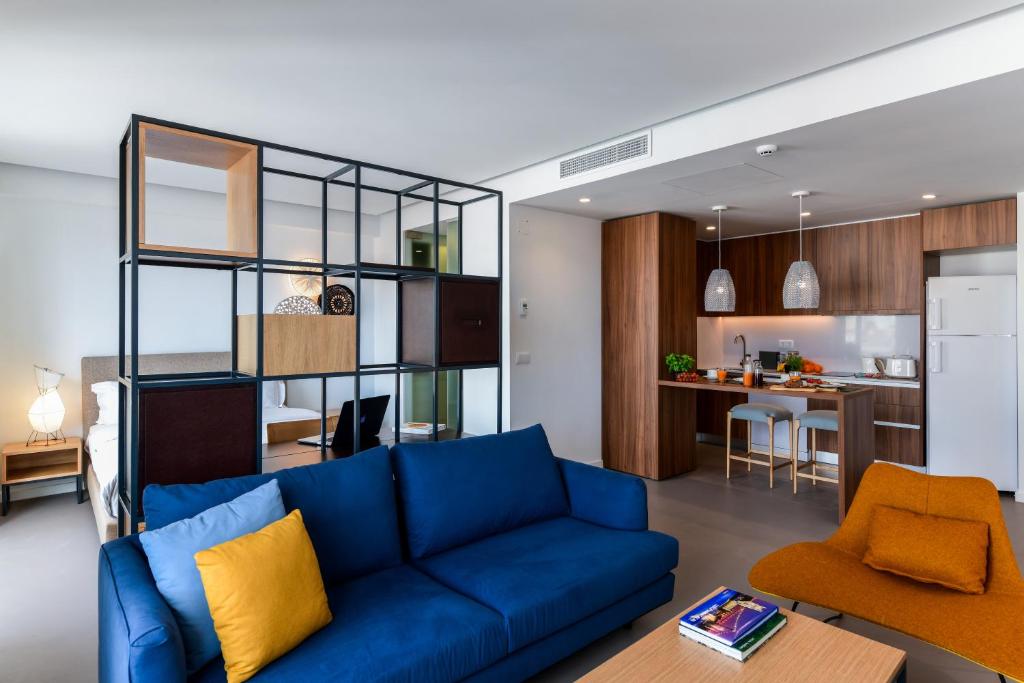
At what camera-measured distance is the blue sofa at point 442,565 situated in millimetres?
1734

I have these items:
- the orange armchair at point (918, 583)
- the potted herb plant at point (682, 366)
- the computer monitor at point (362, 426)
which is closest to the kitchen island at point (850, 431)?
the potted herb plant at point (682, 366)

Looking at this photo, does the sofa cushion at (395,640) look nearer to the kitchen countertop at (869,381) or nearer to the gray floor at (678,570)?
the gray floor at (678,570)

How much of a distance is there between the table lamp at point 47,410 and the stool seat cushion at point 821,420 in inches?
246

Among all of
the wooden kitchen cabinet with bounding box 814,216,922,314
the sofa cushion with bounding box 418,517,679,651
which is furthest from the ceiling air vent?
the wooden kitchen cabinet with bounding box 814,216,922,314

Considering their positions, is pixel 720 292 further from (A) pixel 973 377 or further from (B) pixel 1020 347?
(B) pixel 1020 347

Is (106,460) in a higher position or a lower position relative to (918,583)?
higher

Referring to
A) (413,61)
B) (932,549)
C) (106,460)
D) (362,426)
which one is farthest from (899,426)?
(106,460)

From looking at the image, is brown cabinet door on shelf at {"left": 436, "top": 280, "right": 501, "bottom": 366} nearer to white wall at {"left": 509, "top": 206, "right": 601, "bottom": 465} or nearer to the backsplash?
white wall at {"left": 509, "top": 206, "right": 601, "bottom": 465}

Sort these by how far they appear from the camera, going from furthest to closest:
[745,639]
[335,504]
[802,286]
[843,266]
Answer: [843,266] < [802,286] < [335,504] < [745,639]

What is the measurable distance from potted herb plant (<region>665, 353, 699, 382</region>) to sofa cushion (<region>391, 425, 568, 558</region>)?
2429mm

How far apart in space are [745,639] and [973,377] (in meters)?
4.57

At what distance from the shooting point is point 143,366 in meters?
5.13

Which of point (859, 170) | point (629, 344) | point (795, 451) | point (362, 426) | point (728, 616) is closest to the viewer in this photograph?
point (728, 616)

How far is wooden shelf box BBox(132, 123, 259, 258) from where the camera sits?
2.49 m
